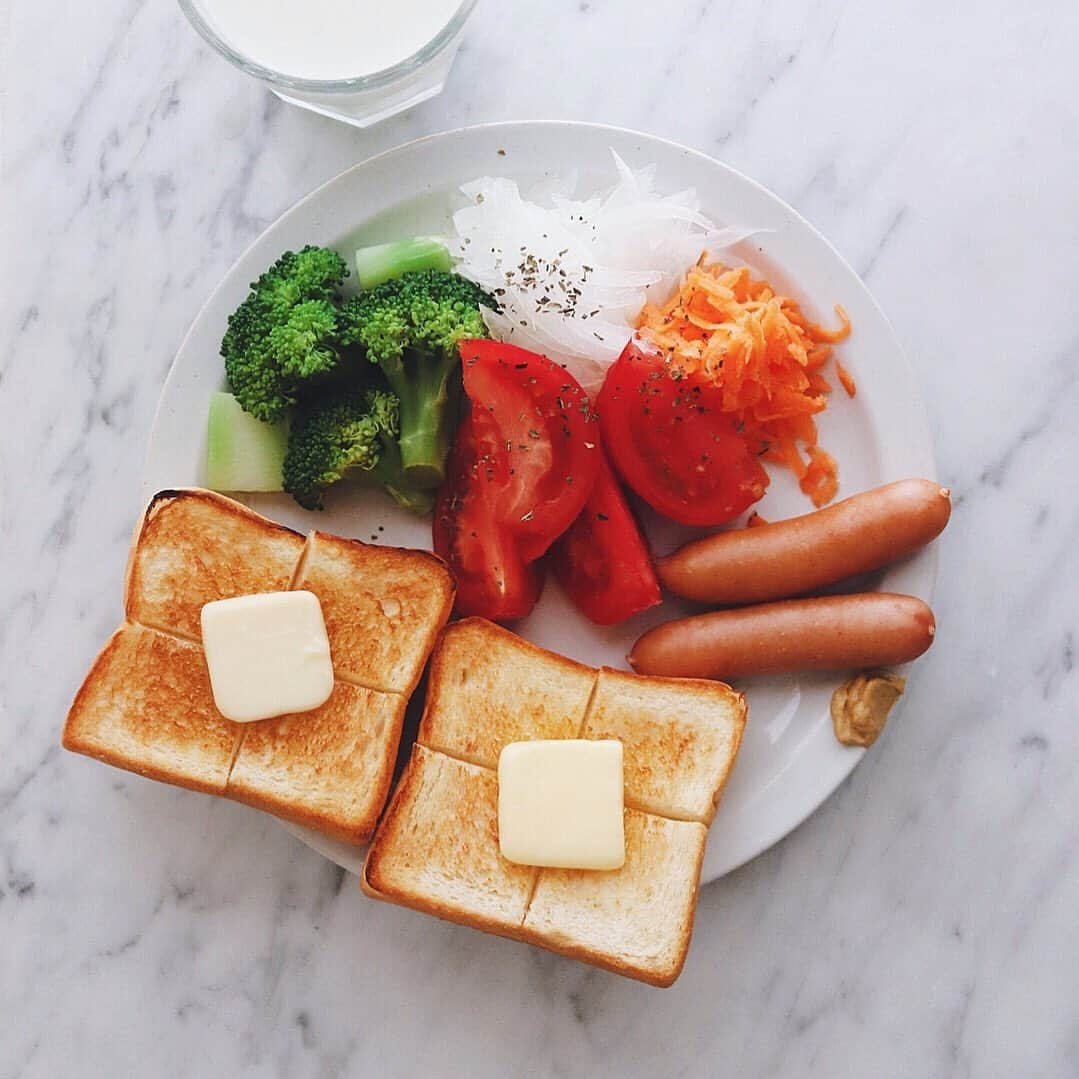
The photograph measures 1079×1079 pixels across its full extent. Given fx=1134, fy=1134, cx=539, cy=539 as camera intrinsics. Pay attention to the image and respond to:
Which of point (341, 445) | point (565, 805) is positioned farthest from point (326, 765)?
point (341, 445)

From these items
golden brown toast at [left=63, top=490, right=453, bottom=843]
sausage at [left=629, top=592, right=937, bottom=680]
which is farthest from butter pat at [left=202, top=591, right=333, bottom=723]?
sausage at [left=629, top=592, right=937, bottom=680]

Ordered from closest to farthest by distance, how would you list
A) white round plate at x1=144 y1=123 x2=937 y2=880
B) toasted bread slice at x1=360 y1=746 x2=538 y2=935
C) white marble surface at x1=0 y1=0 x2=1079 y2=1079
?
toasted bread slice at x1=360 y1=746 x2=538 y2=935 → white round plate at x1=144 y1=123 x2=937 y2=880 → white marble surface at x1=0 y1=0 x2=1079 y2=1079

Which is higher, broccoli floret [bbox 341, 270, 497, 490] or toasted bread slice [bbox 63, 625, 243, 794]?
broccoli floret [bbox 341, 270, 497, 490]

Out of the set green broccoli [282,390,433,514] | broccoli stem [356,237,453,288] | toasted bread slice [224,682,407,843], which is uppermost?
broccoli stem [356,237,453,288]

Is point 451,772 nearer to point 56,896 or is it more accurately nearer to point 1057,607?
point 56,896

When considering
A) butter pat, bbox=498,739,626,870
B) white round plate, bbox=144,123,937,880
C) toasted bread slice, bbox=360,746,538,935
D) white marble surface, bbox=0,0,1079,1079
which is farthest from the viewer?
white marble surface, bbox=0,0,1079,1079

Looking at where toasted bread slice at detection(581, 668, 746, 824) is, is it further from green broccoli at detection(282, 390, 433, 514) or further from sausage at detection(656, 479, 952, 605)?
green broccoli at detection(282, 390, 433, 514)

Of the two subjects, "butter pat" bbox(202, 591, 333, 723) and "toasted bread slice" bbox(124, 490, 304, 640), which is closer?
"butter pat" bbox(202, 591, 333, 723)
